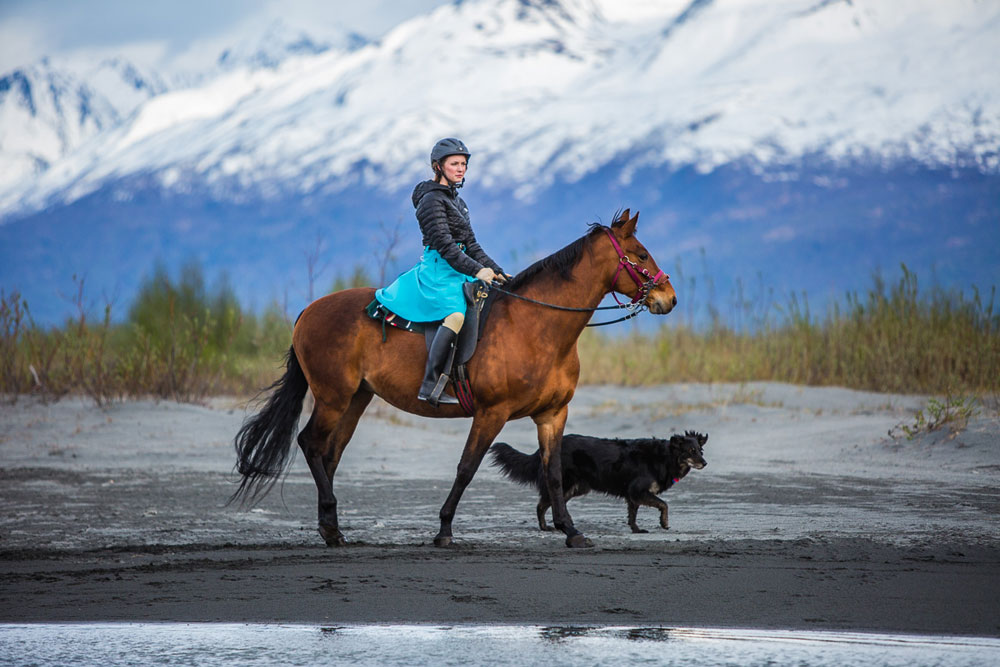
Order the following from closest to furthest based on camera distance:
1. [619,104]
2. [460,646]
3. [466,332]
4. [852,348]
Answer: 1. [460,646]
2. [466,332]
3. [852,348]
4. [619,104]

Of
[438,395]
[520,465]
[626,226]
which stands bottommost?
[520,465]

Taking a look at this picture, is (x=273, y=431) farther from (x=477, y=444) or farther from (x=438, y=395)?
(x=477, y=444)

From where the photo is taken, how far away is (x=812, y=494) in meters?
10.5

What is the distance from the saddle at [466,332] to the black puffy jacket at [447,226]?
0.56 feet

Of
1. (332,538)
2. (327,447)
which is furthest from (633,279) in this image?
(332,538)

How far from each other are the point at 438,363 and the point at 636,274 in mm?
1394

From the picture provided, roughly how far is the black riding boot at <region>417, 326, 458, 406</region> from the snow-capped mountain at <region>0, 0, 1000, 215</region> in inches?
4489

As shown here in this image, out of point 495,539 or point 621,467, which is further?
point 621,467

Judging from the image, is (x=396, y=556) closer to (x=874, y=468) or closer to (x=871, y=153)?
(x=874, y=468)

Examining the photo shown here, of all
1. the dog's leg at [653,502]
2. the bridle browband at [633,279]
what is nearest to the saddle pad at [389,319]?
the bridle browband at [633,279]

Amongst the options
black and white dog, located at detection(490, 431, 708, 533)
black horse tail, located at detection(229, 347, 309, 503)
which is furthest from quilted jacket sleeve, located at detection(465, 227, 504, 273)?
black horse tail, located at detection(229, 347, 309, 503)

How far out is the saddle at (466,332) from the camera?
8.30m

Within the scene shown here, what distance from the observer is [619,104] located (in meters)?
141

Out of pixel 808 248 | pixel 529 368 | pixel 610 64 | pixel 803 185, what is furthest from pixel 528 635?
pixel 610 64
